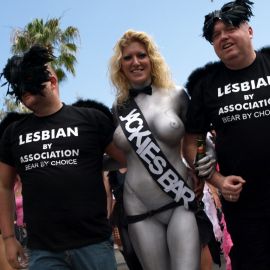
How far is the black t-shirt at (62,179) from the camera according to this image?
280 centimetres

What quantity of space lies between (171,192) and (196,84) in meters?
0.70

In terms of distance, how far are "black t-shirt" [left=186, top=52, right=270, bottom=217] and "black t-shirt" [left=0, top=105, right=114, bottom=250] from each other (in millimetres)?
696

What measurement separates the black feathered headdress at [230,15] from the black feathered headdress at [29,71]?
986 mm

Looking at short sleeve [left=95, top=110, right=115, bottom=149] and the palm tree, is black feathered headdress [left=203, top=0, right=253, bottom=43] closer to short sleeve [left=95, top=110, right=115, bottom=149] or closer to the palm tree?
short sleeve [left=95, top=110, right=115, bottom=149]

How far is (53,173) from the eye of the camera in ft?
9.39

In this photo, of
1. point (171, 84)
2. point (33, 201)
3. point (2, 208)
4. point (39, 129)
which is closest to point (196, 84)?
point (171, 84)

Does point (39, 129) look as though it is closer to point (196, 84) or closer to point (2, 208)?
point (2, 208)

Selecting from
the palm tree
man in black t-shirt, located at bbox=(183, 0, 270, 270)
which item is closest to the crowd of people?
man in black t-shirt, located at bbox=(183, 0, 270, 270)

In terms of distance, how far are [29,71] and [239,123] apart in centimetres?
128

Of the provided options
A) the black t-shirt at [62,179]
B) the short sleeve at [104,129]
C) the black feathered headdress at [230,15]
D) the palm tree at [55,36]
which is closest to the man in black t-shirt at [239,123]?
the black feathered headdress at [230,15]

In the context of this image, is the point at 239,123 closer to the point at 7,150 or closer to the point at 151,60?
the point at 151,60

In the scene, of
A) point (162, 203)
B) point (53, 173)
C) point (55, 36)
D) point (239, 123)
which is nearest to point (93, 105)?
point (53, 173)

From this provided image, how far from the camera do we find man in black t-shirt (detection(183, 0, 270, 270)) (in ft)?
9.24

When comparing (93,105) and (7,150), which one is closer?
(7,150)
